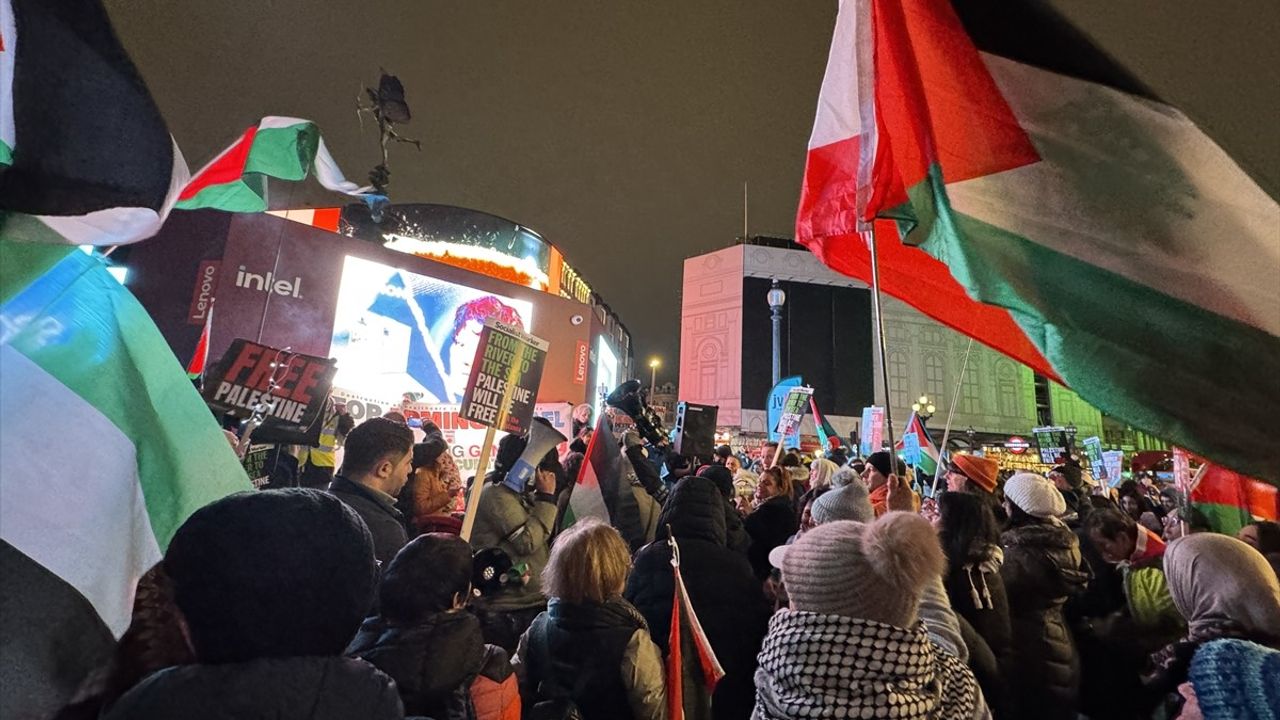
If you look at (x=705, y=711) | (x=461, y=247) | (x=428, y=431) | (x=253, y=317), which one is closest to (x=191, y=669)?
(x=705, y=711)

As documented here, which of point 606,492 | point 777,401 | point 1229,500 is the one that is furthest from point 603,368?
point 1229,500

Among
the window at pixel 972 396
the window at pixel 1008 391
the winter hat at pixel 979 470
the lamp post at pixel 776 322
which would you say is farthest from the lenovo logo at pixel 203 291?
the window at pixel 1008 391

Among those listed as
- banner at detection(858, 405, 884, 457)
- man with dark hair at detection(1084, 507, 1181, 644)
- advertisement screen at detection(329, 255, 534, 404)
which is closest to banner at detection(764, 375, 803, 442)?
banner at detection(858, 405, 884, 457)

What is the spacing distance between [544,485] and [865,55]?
297 cm

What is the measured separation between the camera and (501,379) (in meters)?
4.02

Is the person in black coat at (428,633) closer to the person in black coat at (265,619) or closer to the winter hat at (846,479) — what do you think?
the person in black coat at (265,619)

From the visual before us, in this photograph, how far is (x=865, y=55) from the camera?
122 inches

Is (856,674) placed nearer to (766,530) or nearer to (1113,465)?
A: (766,530)

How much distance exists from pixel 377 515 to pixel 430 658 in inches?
36.4

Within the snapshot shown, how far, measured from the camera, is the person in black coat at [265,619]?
1.18 meters

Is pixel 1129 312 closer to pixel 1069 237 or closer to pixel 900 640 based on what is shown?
pixel 1069 237

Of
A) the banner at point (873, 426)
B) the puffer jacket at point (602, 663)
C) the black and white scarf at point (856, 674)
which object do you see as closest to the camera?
the black and white scarf at point (856, 674)

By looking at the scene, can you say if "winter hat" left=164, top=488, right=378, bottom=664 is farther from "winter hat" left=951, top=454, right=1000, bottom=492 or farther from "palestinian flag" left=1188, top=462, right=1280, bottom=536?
"palestinian flag" left=1188, top=462, right=1280, bottom=536

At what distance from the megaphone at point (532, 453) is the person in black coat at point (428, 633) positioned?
6.56 feet
